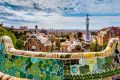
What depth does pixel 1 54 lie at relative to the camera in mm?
10164

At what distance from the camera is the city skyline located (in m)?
14.0

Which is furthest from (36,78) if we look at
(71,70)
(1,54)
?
(1,54)

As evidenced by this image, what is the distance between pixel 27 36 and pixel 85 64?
15.0 feet

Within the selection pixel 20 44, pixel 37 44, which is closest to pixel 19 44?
pixel 20 44

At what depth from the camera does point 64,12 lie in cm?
1434

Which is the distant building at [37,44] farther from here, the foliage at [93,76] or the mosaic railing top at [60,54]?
the foliage at [93,76]

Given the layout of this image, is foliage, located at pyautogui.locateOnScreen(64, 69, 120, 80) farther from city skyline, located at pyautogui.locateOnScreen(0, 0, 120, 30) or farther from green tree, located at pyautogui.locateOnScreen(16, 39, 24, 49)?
city skyline, located at pyautogui.locateOnScreen(0, 0, 120, 30)

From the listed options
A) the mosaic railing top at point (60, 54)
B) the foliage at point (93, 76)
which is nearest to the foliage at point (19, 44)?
the mosaic railing top at point (60, 54)

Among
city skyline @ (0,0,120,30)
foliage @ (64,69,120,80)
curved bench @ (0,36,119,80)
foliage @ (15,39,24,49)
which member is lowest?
foliage @ (64,69,120,80)

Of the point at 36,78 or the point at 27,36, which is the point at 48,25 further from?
the point at 36,78

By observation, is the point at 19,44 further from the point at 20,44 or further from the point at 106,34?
the point at 106,34

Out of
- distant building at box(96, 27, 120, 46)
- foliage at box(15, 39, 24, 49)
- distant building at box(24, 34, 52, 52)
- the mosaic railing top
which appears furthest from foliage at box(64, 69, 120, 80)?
foliage at box(15, 39, 24, 49)

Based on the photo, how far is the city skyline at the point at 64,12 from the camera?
14.0 m

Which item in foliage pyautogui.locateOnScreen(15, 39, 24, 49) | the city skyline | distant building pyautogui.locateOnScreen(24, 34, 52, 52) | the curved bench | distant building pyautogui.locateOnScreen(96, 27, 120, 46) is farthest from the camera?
the city skyline
